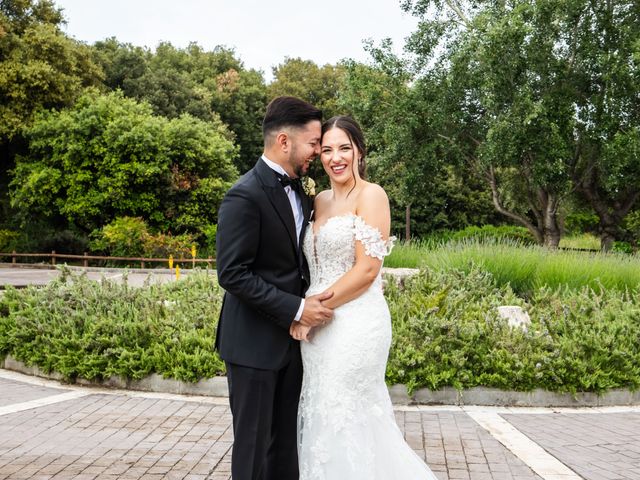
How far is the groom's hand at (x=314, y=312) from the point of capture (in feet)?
12.1

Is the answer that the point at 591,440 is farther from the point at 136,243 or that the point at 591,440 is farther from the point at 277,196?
the point at 136,243

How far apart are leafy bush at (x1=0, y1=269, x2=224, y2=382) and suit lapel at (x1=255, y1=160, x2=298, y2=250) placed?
13.1 ft

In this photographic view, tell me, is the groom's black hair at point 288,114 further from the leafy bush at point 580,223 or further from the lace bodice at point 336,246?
the leafy bush at point 580,223

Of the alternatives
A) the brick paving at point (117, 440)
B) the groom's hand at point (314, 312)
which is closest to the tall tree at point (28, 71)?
the brick paving at point (117, 440)

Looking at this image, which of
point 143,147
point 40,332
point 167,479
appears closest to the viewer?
point 167,479

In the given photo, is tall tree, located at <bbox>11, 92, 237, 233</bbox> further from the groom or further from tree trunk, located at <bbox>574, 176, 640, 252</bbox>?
the groom

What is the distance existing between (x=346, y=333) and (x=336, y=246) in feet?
1.58

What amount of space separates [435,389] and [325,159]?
390 cm

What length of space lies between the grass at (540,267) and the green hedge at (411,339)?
8.52ft

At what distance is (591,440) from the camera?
5969mm

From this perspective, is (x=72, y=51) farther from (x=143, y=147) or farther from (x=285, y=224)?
(x=285, y=224)

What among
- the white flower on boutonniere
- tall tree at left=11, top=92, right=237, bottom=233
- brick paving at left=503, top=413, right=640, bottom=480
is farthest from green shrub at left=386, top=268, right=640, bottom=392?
tall tree at left=11, top=92, right=237, bottom=233

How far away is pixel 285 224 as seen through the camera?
3.70m

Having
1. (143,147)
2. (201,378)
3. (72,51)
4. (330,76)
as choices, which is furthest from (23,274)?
(330,76)
